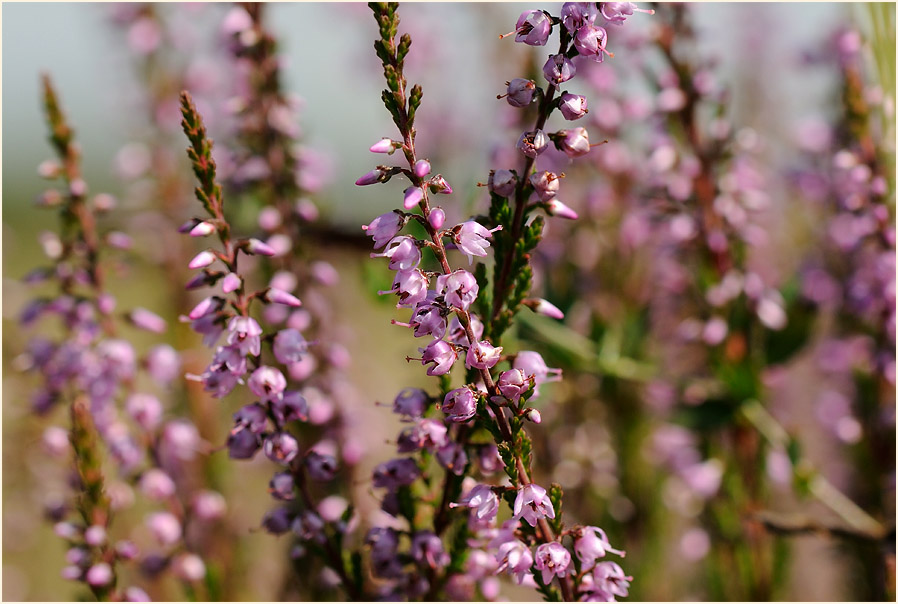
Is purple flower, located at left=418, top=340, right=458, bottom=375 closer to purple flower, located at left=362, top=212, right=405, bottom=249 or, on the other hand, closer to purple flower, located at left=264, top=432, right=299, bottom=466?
purple flower, located at left=362, top=212, right=405, bottom=249

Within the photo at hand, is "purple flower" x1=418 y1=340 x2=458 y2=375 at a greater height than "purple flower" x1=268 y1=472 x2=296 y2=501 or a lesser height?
greater

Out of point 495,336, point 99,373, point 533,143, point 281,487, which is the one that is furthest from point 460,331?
point 99,373

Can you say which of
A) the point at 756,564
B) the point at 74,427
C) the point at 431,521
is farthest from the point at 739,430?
the point at 74,427

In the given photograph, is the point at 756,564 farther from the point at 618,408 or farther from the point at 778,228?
the point at 778,228

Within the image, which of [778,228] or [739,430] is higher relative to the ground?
[778,228]

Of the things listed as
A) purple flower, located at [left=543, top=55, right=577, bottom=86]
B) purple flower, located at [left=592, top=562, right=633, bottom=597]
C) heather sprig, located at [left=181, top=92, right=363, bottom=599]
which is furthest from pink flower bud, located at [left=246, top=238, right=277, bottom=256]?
purple flower, located at [left=592, top=562, right=633, bottom=597]
